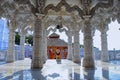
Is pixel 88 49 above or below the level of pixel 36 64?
above

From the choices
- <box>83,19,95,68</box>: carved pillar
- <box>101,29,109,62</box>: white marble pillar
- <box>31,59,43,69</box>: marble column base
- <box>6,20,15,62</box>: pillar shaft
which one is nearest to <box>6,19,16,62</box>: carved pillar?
<box>6,20,15,62</box>: pillar shaft

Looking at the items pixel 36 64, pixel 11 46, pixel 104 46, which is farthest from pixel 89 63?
pixel 11 46

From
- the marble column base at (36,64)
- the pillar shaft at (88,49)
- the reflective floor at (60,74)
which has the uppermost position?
the pillar shaft at (88,49)

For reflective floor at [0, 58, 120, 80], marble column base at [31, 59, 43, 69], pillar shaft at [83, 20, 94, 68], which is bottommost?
reflective floor at [0, 58, 120, 80]

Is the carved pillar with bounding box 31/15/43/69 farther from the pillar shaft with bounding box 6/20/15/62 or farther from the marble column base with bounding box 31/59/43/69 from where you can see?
the pillar shaft with bounding box 6/20/15/62

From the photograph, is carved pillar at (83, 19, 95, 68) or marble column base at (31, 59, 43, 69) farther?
carved pillar at (83, 19, 95, 68)

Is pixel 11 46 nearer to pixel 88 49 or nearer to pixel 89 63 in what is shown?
pixel 88 49


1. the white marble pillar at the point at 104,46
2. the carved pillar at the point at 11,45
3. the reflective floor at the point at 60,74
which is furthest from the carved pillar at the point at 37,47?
the white marble pillar at the point at 104,46

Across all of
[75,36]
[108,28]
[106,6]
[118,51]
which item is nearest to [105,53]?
[108,28]

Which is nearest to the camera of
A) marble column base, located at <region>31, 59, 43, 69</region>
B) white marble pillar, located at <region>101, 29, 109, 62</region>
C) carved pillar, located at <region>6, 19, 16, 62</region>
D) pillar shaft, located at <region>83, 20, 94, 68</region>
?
marble column base, located at <region>31, 59, 43, 69</region>

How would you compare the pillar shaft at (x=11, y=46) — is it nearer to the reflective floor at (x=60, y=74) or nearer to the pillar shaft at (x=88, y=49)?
the reflective floor at (x=60, y=74)

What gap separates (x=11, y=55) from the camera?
20266 millimetres

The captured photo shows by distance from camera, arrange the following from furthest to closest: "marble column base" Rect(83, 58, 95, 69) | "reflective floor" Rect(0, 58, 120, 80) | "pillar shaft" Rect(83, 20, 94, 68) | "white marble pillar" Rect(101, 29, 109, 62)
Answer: "white marble pillar" Rect(101, 29, 109, 62), "pillar shaft" Rect(83, 20, 94, 68), "marble column base" Rect(83, 58, 95, 69), "reflective floor" Rect(0, 58, 120, 80)

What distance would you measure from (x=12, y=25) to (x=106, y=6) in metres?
10.8
